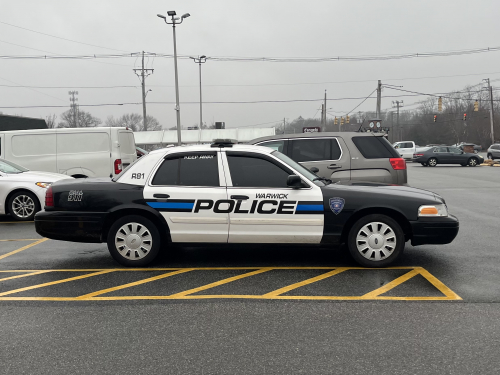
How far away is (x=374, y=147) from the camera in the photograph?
930cm

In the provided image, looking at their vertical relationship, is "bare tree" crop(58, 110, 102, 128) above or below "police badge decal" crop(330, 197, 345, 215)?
above

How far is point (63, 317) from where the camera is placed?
178 inches

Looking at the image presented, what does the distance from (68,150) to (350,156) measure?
8364mm

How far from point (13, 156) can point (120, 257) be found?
30.7ft

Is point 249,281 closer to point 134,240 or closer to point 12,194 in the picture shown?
point 134,240

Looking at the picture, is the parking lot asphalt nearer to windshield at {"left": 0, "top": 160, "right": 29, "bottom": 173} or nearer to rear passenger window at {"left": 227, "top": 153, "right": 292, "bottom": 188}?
rear passenger window at {"left": 227, "top": 153, "right": 292, "bottom": 188}

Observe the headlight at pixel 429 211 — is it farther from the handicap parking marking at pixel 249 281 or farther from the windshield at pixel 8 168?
the windshield at pixel 8 168

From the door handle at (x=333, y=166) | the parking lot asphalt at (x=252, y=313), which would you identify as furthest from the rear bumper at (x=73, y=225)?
the door handle at (x=333, y=166)

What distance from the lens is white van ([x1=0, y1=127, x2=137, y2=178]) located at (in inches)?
544

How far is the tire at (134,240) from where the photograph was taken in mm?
6180

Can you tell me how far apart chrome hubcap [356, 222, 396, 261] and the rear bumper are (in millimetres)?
3183

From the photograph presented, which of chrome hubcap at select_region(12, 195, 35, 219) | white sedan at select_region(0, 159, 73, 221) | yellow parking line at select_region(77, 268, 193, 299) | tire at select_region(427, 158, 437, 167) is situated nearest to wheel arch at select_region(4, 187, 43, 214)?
white sedan at select_region(0, 159, 73, 221)

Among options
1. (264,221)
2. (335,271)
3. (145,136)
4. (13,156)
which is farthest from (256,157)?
(145,136)

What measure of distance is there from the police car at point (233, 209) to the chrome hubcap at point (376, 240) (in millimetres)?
12
